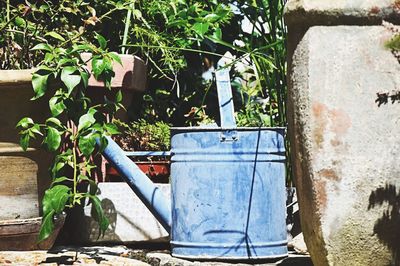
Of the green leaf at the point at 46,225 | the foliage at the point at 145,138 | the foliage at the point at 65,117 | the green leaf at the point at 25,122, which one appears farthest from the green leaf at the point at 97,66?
the foliage at the point at 145,138

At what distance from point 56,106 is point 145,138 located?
764 millimetres

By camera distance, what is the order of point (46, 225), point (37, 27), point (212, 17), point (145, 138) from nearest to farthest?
point (46, 225)
point (37, 27)
point (145, 138)
point (212, 17)

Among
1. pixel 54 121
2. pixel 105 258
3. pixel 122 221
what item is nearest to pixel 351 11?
pixel 54 121

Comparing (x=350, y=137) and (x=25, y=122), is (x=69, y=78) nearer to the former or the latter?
(x=25, y=122)

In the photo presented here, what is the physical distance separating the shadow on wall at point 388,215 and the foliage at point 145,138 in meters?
1.40

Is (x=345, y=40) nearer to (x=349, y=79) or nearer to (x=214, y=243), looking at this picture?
(x=349, y=79)

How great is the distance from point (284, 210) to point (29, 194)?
856 mm

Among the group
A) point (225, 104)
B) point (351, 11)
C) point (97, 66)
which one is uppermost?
point (351, 11)

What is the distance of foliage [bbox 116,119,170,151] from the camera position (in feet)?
10.8

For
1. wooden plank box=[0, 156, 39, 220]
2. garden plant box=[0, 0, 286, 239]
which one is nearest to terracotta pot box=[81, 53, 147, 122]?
garden plant box=[0, 0, 286, 239]

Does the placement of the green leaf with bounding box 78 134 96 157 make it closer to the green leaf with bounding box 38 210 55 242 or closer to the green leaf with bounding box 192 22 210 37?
the green leaf with bounding box 38 210 55 242

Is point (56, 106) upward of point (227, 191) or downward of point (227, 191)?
upward

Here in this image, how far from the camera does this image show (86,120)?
2547 millimetres

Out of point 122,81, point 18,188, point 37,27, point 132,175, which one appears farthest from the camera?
point 122,81
